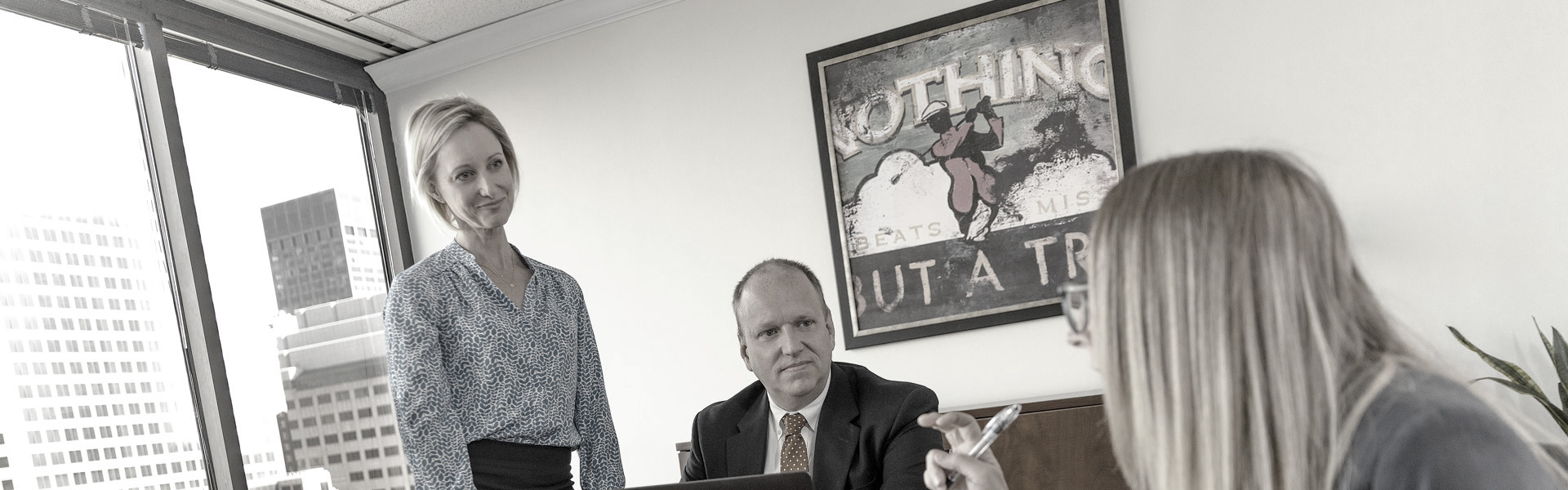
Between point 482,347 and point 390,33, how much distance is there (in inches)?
101

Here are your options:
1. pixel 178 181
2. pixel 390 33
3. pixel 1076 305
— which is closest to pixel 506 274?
pixel 1076 305

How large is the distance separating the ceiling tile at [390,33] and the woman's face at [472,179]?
7.11 ft

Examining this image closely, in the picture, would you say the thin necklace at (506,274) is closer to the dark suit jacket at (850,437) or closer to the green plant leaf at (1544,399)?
the dark suit jacket at (850,437)

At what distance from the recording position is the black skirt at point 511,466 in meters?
2.00

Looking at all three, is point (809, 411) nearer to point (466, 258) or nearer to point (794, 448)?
point (794, 448)

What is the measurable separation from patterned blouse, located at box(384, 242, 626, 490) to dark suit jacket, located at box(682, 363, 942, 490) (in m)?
0.28

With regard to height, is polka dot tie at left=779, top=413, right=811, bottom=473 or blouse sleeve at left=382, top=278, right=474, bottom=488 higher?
blouse sleeve at left=382, top=278, right=474, bottom=488

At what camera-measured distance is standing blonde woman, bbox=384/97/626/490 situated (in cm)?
194

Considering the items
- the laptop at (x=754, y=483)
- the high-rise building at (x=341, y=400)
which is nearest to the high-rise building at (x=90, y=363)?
A: the high-rise building at (x=341, y=400)

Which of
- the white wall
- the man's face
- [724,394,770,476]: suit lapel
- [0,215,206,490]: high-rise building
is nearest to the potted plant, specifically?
the white wall

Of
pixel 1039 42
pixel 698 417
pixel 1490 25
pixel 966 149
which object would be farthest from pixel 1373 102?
pixel 698 417

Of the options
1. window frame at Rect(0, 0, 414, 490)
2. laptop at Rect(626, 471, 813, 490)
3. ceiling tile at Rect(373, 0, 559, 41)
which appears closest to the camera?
laptop at Rect(626, 471, 813, 490)

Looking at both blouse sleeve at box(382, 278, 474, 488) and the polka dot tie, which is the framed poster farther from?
blouse sleeve at box(382, 278, 474, 488)

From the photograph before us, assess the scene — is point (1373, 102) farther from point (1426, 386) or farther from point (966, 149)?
point (1426, 386)
